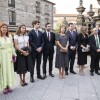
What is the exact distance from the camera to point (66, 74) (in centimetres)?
1011

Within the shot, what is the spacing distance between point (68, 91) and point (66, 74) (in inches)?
98.2

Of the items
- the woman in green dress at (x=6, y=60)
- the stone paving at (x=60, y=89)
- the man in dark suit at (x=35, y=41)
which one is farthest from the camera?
the man in dark suit at (x=35, y=41)

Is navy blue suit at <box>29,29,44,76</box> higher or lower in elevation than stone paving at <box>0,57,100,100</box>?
higher

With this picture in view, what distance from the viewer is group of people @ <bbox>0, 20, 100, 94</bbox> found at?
7.46 metres

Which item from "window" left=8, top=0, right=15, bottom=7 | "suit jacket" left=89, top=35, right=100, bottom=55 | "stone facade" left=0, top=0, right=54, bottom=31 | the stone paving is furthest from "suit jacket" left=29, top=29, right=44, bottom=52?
"window" left=8, top=0, right=15, bottom=7

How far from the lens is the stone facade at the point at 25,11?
34.8 metres

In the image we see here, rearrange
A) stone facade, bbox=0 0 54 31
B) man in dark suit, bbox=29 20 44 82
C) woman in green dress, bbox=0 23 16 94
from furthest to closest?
stone facade, bbox=0 0 54 31 → man in dark suit, bbox=29 20 44 82 → woman in green dress, bbox=0 23 16 94

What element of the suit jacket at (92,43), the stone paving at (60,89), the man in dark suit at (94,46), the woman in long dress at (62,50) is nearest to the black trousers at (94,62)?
the man in dark suit at (94,46)

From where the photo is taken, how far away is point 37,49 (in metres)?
8.92

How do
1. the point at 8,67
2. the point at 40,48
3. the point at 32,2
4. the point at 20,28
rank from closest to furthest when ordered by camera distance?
the point at 8,67, the point at 20,28, the point at 40,48, the point at 32,2

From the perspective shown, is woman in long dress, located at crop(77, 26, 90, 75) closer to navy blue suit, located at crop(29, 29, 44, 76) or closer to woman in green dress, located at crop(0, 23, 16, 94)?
navy blue suit, located at crop(29, 29, 44, 76)

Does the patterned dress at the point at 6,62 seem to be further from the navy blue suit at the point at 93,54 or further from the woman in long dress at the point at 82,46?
the navy blue suit at the point at 93,54

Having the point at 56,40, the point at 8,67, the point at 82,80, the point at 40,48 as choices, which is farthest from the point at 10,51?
the point at 82,80

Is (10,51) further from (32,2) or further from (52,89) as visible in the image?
(32,2)
